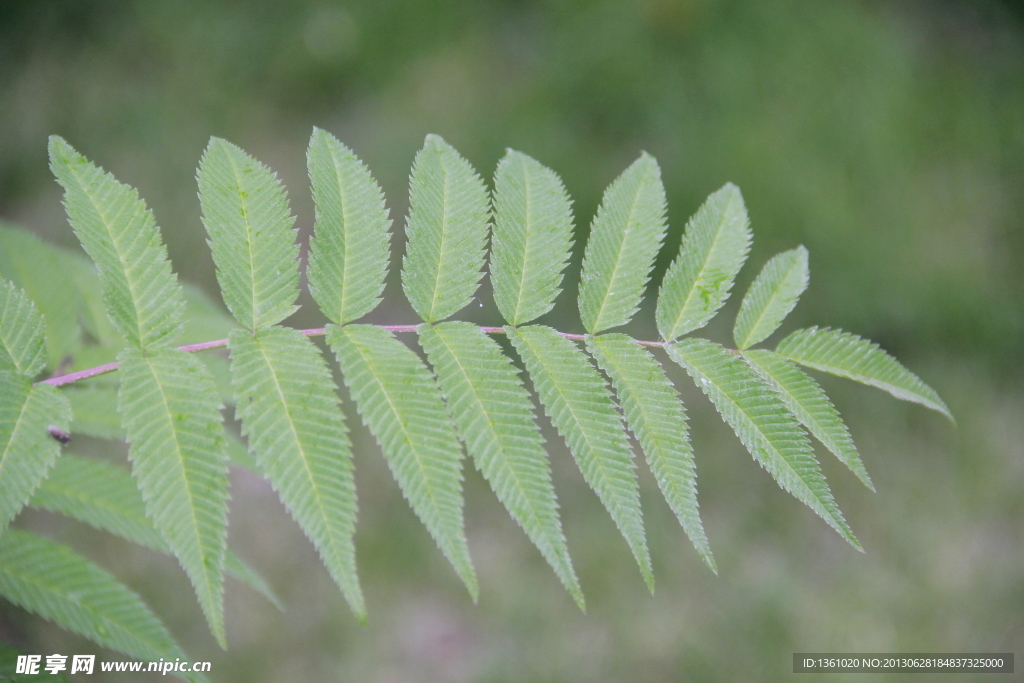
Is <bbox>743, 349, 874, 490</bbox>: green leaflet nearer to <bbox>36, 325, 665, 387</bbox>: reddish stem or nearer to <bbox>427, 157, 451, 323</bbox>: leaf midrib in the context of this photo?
<bbox>36, 325, 665, 387</bbox>: reddish stem

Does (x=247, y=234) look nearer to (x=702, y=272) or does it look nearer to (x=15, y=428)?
(x=15, y=428)

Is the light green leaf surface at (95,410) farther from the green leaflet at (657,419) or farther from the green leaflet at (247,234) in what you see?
the green leaflet at (657,419)

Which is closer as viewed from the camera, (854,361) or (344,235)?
(344,235)

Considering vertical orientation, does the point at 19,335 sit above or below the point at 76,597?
above

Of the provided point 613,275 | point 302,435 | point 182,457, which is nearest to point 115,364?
point 182,457

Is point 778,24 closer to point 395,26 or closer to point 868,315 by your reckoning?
point 868,315

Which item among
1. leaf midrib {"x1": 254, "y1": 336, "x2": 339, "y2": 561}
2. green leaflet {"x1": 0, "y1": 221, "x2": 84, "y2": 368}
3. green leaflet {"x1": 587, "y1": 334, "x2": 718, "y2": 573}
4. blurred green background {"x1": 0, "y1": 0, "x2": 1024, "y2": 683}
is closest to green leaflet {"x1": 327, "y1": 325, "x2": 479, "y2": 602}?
leaf midrib {"x1": 254, "y1": 336, "x2": 339, "y2": 561}

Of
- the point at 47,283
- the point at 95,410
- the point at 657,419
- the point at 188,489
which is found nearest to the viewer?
the point at 188,489
